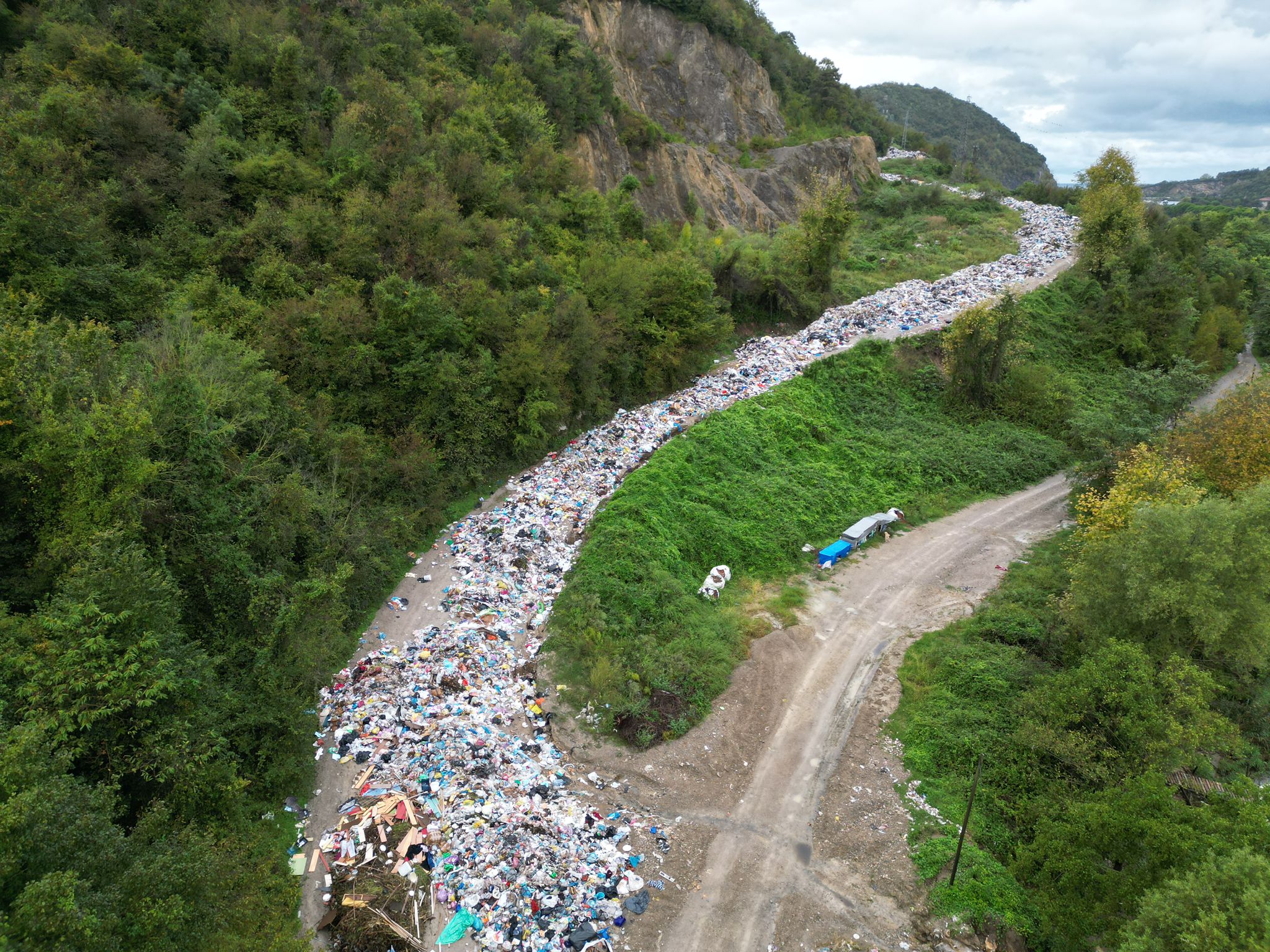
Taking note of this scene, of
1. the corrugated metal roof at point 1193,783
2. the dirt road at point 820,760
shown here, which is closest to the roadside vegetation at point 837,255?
the dirt road at point 820,760

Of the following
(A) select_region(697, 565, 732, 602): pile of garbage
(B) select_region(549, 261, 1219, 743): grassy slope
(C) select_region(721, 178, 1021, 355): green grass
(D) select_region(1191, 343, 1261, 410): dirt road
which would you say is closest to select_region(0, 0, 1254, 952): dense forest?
(C) select_region(721, 178, 1021, 355): green grass

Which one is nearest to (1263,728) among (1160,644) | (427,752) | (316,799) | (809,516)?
(1160,644)

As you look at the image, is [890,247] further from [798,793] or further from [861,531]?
[798,793]

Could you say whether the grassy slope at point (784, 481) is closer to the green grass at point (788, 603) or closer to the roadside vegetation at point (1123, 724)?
the green grass at point (788, 603)

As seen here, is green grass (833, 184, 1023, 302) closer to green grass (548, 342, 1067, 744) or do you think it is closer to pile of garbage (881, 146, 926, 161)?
green grass (548, 342, 1067, 744)

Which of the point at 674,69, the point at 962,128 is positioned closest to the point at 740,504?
the point at 674,69
